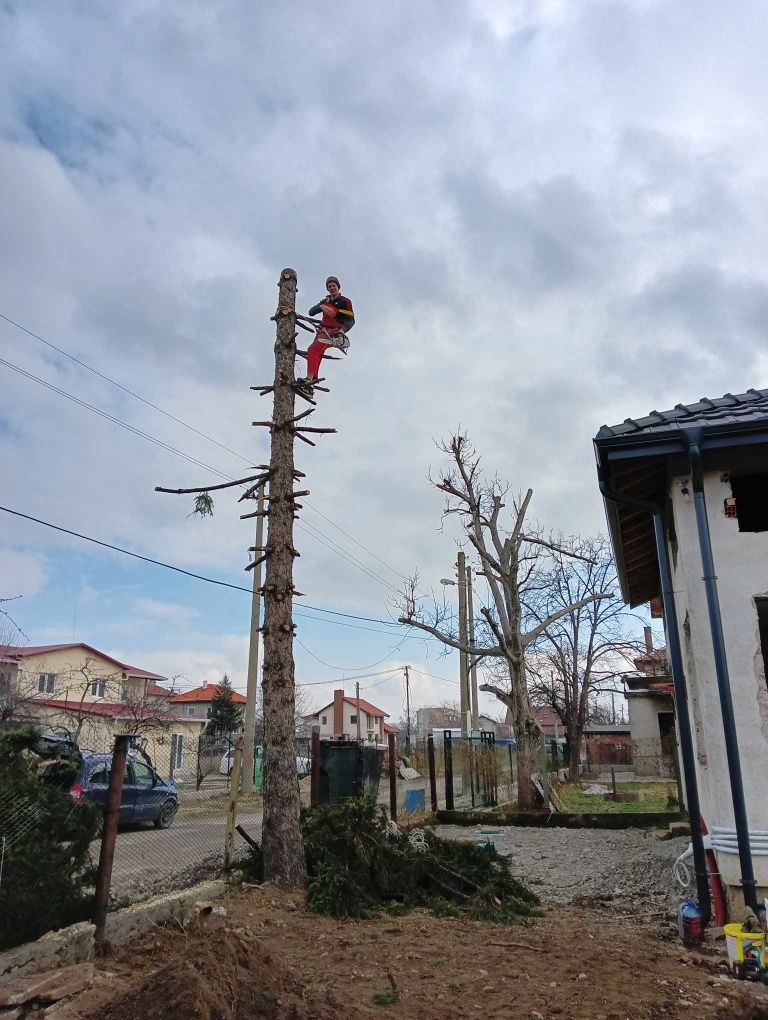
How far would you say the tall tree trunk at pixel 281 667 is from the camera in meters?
7.38

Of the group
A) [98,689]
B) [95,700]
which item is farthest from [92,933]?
[98,689]

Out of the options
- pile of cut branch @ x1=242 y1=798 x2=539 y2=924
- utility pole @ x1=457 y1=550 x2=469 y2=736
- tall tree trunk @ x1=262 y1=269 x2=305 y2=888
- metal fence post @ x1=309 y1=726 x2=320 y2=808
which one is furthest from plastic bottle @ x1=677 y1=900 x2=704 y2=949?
utility pole @ x1=457 y1=550 x2=469 y2=736

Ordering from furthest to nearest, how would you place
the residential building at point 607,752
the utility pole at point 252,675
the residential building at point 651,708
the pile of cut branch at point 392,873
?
the residential building at point 607,752
the residential building at point 651,708
the utility pole at point 252,675
the pile of cut branch at point 392,873

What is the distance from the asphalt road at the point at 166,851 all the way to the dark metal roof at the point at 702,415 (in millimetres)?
5666

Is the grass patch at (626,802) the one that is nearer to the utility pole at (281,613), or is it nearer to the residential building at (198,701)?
the utility pole at (281,613)

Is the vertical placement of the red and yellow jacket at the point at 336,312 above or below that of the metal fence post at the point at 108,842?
above

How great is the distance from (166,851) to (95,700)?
937 inches

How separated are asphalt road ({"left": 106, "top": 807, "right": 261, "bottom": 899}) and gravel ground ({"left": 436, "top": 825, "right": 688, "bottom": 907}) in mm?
3725

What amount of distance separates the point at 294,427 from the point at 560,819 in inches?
405

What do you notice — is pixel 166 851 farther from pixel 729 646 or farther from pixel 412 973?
pixel 729 646

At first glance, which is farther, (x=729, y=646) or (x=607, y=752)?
(x=607, y=752)

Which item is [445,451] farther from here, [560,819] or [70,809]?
[70,809]

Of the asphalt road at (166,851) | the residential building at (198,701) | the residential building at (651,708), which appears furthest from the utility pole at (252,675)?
the residential building at (198,701)

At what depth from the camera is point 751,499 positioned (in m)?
7.47
